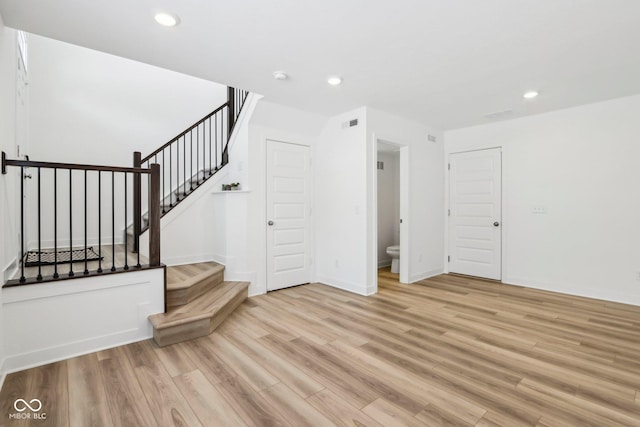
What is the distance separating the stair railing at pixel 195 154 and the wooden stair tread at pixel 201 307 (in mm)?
1725

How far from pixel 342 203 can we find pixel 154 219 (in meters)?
2.49

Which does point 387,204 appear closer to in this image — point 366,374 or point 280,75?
point 280,75

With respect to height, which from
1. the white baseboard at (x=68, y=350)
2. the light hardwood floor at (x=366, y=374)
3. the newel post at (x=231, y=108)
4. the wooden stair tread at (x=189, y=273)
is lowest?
the light hardwood floor at (x=366, y=374)

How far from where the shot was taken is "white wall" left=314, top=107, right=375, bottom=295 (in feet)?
13.8

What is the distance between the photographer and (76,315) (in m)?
2.50

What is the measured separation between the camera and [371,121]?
4207mm

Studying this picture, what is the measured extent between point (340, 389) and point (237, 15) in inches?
106

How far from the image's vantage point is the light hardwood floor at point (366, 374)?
179 centimetres

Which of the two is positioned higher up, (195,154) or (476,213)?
(195,154)

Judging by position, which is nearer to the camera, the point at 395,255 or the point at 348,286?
the point at 348,286

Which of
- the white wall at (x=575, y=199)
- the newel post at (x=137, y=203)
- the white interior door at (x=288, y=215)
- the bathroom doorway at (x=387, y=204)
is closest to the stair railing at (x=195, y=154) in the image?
the newel post at (x=137, y=203)

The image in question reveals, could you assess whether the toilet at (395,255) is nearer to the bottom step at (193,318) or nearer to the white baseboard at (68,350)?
the bottom step at (193,318)

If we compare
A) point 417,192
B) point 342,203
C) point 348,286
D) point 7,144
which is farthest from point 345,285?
point 7,144

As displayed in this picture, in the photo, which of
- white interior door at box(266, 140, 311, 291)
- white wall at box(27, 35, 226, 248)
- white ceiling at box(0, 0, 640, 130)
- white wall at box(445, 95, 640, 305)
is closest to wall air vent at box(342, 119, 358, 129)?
white ceiling at box(0, 0, 640, 130)
